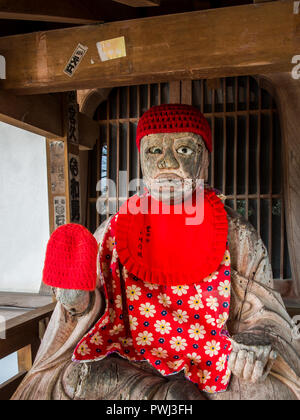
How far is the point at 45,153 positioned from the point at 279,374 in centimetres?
200

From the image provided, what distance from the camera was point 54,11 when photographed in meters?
1.56

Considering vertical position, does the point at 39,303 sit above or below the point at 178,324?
below

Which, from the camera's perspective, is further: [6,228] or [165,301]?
[6,228]

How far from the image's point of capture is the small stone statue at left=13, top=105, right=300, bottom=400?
1.32 metres

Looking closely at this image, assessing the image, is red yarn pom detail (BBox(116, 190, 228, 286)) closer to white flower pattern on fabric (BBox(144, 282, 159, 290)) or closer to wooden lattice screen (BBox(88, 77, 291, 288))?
white flower pattern on fabric (BBox(144, 282, 159, 290))

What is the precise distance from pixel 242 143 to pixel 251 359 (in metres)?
2.04

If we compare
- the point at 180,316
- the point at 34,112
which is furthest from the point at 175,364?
the point at 34,112

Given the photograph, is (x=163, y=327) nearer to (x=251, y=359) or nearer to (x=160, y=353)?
(x=160, y=353)

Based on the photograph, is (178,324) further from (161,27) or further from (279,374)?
(161,27)

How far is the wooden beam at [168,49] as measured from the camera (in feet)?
4.49

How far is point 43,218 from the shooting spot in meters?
2.50

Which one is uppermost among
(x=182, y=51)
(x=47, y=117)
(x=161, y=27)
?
(x=161, y=27)

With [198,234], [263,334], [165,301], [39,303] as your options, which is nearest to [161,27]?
[198,234]

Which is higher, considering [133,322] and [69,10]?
[69,10]
